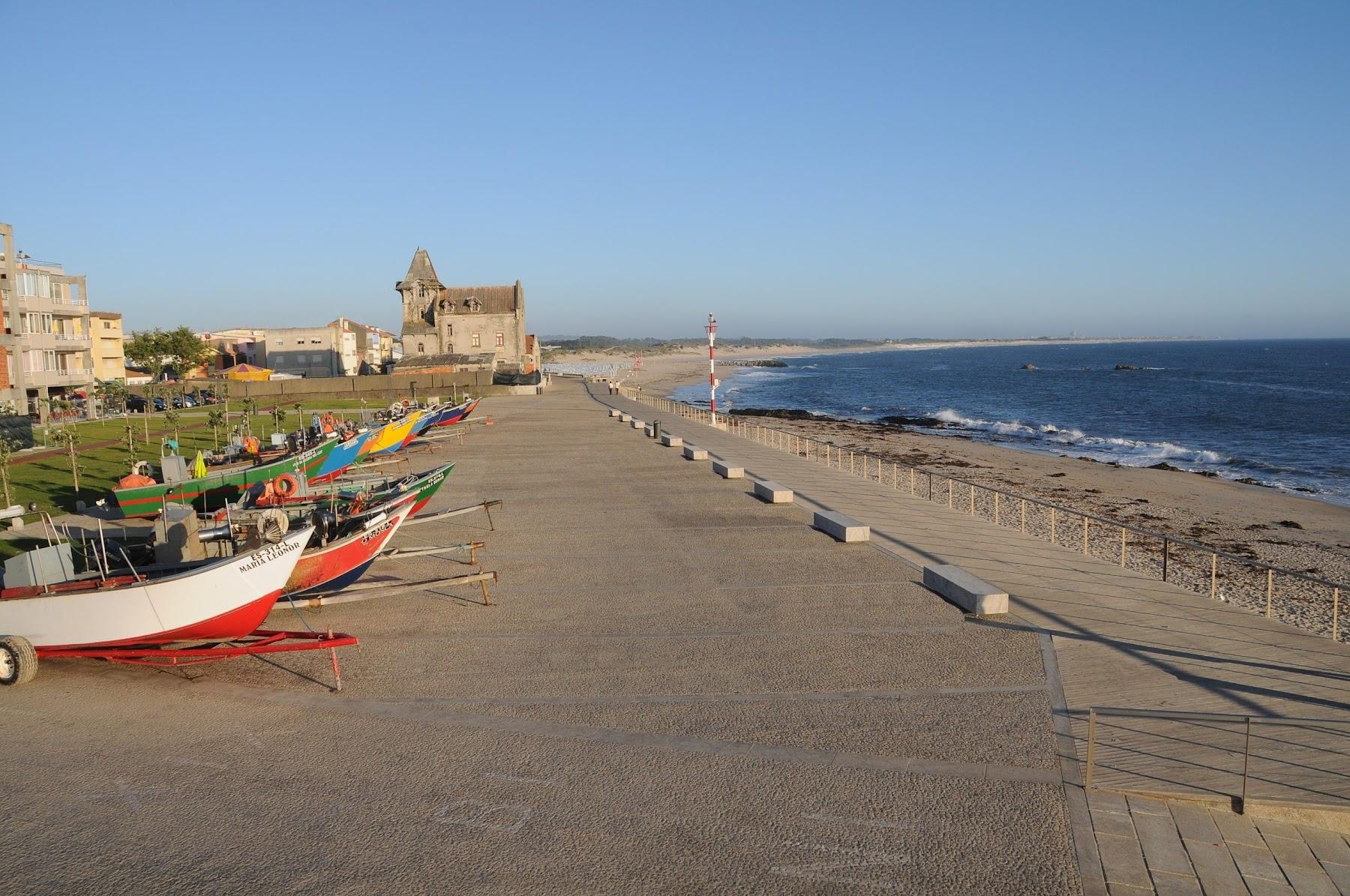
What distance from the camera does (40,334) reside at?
49.7 metres

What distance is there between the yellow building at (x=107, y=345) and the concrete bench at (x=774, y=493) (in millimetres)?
69149

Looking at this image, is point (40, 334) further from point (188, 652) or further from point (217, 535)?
point (188, 652)

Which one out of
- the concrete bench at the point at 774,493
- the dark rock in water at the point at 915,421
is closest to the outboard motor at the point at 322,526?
the concrete bench at the point at 774,493

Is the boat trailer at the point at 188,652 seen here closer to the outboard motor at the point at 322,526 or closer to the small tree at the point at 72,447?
the outboard motor at the point at 322,526

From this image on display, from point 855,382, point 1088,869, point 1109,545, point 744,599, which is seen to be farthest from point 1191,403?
point 1088,869

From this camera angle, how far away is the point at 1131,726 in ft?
27.2

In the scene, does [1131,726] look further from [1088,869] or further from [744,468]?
[744,468]

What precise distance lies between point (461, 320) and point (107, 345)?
28386mm

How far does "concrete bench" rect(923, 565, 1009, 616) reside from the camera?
11844mm

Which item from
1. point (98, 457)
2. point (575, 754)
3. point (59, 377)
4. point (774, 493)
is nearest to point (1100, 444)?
point (774, 493)

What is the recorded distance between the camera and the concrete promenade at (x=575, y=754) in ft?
21.5

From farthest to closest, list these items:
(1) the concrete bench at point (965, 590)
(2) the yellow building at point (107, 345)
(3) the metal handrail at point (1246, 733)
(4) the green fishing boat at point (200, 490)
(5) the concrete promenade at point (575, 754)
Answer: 1. (2) the yellow building at point (107, 345)
2. (4) the green fishing boat at point (200, 490)
3. (1) the concrete bench at point (965, 590)
4. (3) the metal handrail at point (1246, 733)
5. (5) the concrete promenade at point (575, 754)

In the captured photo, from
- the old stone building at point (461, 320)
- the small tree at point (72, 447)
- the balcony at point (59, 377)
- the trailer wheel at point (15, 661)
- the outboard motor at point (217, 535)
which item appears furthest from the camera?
the old stone building at point (461, 320)

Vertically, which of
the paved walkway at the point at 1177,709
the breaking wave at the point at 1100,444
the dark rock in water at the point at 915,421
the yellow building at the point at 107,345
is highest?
the yellow building at the point at 107,345
